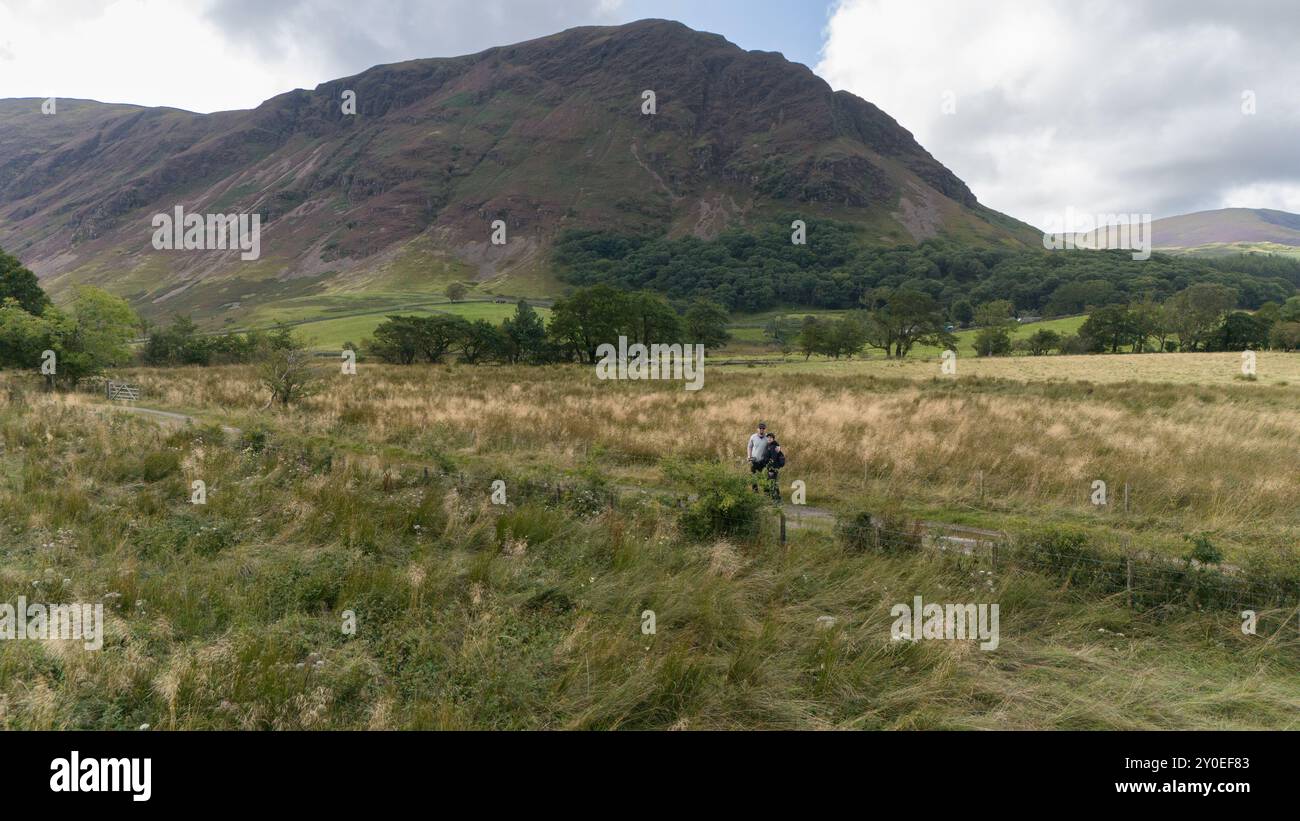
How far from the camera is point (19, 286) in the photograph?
45562 mm

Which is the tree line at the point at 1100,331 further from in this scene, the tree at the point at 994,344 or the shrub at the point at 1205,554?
the shrub at the point at 1205,554

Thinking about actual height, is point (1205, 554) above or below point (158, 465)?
below

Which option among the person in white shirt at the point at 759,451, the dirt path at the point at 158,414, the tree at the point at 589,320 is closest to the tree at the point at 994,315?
the tree at the point at 589,320

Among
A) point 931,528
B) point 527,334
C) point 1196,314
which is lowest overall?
point 931,528

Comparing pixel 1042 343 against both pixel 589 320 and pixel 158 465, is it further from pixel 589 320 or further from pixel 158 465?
pixel 158 465

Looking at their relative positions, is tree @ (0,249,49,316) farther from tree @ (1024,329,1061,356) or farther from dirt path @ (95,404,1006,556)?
tree @ (1024,329,1061,356)

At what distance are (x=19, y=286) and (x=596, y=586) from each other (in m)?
63.5

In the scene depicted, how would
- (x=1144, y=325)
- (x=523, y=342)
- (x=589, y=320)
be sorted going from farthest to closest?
(x=1144, y=325) → (x=523, y=342) → (x=589, y=320)

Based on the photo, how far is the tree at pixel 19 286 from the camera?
4466 centimetres

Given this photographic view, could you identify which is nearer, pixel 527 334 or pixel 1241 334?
pixel 527 334

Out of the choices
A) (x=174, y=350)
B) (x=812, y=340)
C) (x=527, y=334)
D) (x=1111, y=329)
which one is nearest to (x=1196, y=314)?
(x=1111, y=329)
